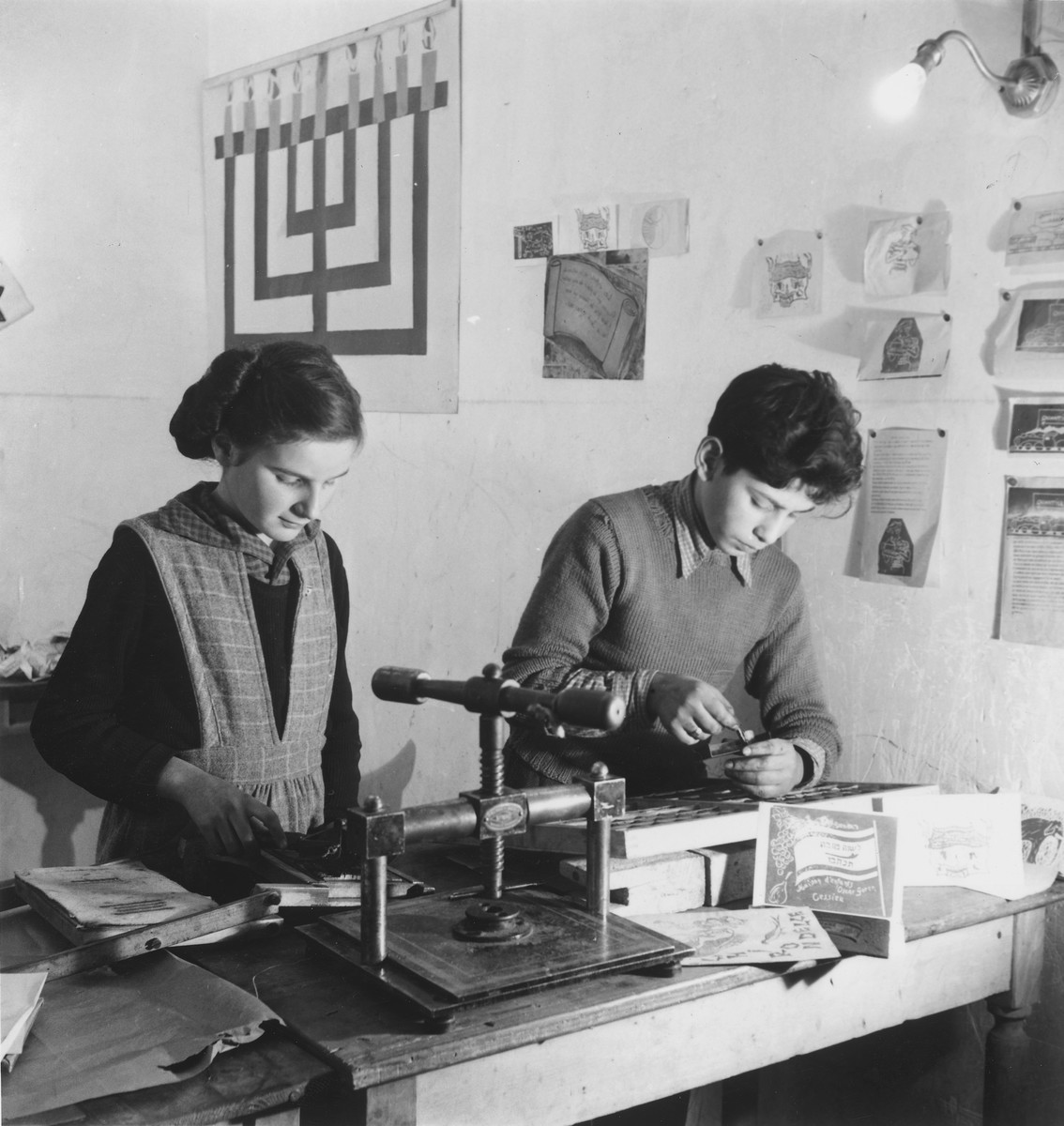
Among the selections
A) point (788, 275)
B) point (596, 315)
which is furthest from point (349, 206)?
point (788, 275)

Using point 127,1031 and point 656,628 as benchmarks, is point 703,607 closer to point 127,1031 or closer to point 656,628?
point 656,628

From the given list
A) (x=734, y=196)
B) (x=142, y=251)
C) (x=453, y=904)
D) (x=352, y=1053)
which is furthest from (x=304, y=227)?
(x=352, y=1053)

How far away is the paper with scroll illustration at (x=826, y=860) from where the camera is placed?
1373 millimetres

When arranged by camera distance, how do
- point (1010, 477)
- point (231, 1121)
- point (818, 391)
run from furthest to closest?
point (1010, 477)
point (818, 391)
point (231, 1121)

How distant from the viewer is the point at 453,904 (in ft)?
4.15

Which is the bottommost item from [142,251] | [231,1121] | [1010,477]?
[231,1121]

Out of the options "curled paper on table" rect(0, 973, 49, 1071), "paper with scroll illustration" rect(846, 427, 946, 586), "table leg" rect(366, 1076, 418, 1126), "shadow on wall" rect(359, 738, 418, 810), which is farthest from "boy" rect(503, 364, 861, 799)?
"shadow on wall" rect(359, 738, 418, 810)

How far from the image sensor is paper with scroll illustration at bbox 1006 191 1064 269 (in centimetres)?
172

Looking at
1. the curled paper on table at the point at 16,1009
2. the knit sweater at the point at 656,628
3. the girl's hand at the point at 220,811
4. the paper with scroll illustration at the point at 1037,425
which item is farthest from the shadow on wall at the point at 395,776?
the curled paper on table at the point at 16,1009

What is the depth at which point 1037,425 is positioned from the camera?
1762 millimetres

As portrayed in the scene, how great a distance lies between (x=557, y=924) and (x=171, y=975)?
403 mm

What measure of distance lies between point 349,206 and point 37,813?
1.72 m

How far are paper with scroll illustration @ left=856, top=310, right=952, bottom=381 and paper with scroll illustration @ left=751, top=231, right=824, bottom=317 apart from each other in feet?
0.41

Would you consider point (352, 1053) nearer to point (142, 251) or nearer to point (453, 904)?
point (453, 904)
